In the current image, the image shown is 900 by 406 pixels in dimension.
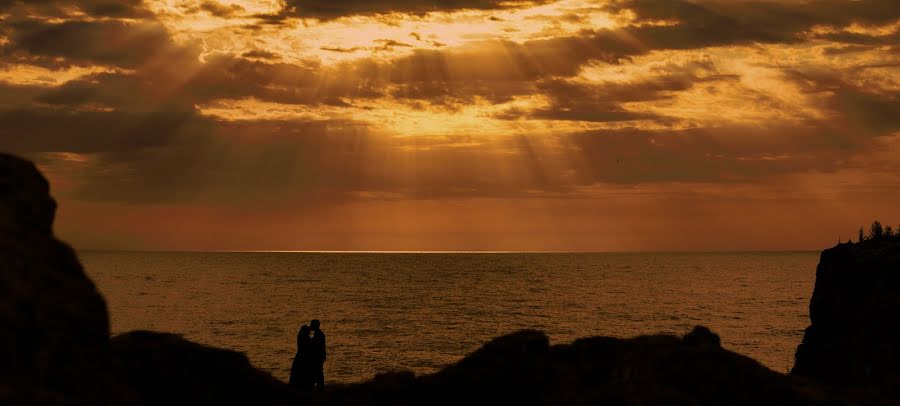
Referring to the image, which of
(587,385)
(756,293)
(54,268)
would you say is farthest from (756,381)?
(756,293)

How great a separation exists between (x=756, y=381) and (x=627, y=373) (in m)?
2.60

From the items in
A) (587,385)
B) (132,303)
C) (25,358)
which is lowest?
(132,303)

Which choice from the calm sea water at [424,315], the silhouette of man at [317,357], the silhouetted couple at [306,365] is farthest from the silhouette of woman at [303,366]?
the calm sea water at [424,315]

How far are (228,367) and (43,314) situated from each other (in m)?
6.11

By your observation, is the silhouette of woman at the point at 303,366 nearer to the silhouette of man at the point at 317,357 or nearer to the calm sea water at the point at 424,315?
the silhouette of man at the point at 317,357

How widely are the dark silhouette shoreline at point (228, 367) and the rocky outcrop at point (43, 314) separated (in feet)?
0.08

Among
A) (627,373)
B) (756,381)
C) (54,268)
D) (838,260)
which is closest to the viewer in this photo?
(54,268)

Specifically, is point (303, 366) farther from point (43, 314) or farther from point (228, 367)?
point (43, 314)

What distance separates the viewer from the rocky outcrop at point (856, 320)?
2483 cm

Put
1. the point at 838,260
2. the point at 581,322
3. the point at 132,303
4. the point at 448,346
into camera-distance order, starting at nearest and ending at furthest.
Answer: the point at 838,260 < the point at 448,346 < the point at 581,322 < the point at 132,303

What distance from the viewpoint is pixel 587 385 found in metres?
17.4

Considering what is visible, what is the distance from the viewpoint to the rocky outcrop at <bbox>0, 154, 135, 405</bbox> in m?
11.7

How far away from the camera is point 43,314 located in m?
12.7

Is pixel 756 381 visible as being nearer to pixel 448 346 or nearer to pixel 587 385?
pixel 587 385
